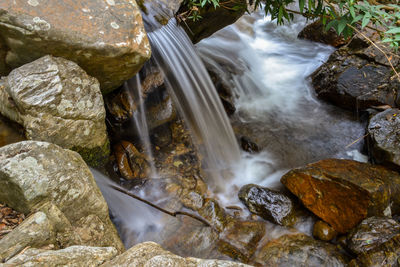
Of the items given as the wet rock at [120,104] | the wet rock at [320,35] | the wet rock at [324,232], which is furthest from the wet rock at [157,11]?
the wet rock at [320,35]

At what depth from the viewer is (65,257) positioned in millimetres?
1591

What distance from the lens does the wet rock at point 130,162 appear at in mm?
3955

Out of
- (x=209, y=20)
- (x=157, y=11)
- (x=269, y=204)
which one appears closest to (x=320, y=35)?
(x=209, y=20)

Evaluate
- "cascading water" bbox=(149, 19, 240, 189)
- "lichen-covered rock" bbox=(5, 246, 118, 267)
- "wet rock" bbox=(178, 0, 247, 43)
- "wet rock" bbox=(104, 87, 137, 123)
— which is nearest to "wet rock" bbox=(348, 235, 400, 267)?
"cascading water" bbox=(149, 19, 240, 189)

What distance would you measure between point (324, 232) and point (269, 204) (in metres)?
0.74

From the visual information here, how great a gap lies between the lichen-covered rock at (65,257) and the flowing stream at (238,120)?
5.53ft

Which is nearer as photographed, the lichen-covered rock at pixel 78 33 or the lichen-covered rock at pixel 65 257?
the lichen-covered rock at pixel 65 257

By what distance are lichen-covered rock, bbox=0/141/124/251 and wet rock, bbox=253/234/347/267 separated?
1.88 metres

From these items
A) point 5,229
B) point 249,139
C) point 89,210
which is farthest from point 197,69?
point 5,229

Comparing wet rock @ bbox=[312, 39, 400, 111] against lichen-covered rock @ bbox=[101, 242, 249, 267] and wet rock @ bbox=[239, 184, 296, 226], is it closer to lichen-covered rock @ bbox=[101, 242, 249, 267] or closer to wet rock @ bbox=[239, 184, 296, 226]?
wet rock @ bbox=[239, 184, 296, 226]

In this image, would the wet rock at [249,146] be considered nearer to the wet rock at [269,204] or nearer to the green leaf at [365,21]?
the wet rock at [269,204]

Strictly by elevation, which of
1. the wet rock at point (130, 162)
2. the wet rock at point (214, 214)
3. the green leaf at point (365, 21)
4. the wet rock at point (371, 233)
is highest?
the green leaf at point (365, 21)

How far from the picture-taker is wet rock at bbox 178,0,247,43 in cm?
461

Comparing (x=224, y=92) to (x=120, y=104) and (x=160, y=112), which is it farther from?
(x=120, y=104)
